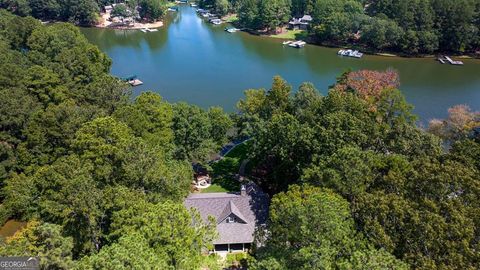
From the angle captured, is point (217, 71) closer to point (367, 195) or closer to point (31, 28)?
point (31, 28)

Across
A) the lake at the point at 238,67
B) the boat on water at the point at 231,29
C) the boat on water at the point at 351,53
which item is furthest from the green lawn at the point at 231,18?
the boat on water at the point at 351,53

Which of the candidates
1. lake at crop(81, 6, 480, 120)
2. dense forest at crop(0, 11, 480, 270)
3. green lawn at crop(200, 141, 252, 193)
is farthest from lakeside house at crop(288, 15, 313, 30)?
green lawn at crop(200, 141, 252, 193)

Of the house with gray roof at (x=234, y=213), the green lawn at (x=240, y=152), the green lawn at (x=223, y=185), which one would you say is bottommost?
the green lawn at (x=223, y=185)

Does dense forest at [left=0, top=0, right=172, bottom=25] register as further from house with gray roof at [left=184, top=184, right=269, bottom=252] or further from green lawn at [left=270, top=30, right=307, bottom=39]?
house with gray roof at [left=184, top=184, right=269, bottom=252]

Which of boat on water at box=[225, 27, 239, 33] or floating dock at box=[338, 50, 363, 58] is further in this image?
boat on water at box=[225, 27, 239, 33]

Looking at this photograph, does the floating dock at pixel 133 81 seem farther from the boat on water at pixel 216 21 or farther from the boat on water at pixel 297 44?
the boat on water at pixel 216 21

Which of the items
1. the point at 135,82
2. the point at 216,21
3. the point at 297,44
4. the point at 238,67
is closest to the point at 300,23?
the point at 297,44
